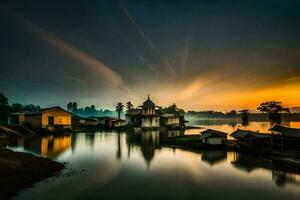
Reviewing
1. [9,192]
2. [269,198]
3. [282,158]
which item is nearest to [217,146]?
[282,158]

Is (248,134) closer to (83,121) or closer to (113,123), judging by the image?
(113,123)

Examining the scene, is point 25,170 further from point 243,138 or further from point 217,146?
point 243,138

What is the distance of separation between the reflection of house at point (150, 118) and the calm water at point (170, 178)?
6019 centimetres

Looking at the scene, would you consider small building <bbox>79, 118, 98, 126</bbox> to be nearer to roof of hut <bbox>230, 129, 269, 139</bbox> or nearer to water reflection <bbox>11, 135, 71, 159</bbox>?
water reflection <bbox>11, 135, 71, 159</bbox>

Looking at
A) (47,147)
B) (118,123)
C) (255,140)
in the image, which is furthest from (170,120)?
(47,147)

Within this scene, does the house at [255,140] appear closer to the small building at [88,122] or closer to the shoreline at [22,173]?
the shoreline at [22,173]

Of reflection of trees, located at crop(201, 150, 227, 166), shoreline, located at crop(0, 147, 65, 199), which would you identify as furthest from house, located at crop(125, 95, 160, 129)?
shoreline, located at crop(0, 147, 65, 199)

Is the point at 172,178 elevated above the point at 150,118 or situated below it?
below

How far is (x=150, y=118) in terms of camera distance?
100250 millimetres

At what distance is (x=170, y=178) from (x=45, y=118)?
61.2m

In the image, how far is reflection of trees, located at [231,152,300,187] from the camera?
2564 cm

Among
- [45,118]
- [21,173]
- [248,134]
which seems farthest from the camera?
[45,118]

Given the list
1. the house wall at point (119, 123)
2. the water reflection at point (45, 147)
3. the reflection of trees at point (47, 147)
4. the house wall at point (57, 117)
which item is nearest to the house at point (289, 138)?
the water reflection at point (45, 147)

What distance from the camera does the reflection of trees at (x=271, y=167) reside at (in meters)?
25.6
